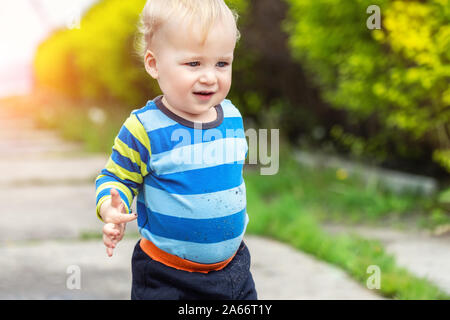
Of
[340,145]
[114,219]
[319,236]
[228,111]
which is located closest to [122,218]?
[114,219]

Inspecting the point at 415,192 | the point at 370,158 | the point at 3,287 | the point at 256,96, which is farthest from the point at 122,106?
the point at 3,287

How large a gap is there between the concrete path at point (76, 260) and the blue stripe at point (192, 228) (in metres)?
0.95

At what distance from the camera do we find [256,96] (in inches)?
296

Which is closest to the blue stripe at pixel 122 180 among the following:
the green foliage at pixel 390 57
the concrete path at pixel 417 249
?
the concrete path at pixel 417 249

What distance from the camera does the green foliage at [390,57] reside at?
13.7 feet

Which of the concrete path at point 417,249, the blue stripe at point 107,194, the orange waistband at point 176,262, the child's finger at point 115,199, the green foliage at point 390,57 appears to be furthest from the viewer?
the green foliage at point 390,57

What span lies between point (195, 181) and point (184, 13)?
50cm

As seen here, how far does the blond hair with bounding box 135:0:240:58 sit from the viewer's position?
5.72 feet

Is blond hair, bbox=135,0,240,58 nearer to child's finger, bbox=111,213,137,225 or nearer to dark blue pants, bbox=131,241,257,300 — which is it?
child's finger, bbox=111,213,137,225

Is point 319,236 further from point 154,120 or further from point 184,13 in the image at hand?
point 184,13

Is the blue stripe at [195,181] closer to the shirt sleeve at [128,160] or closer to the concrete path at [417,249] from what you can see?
the shirt sleeve at [128,160]

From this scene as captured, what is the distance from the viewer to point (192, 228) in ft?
6.10

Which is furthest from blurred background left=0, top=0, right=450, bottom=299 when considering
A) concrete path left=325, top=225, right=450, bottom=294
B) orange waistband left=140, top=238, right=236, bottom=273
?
orange waistband left=140, top=238, right=236, bottom=273

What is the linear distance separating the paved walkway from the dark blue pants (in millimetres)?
815
